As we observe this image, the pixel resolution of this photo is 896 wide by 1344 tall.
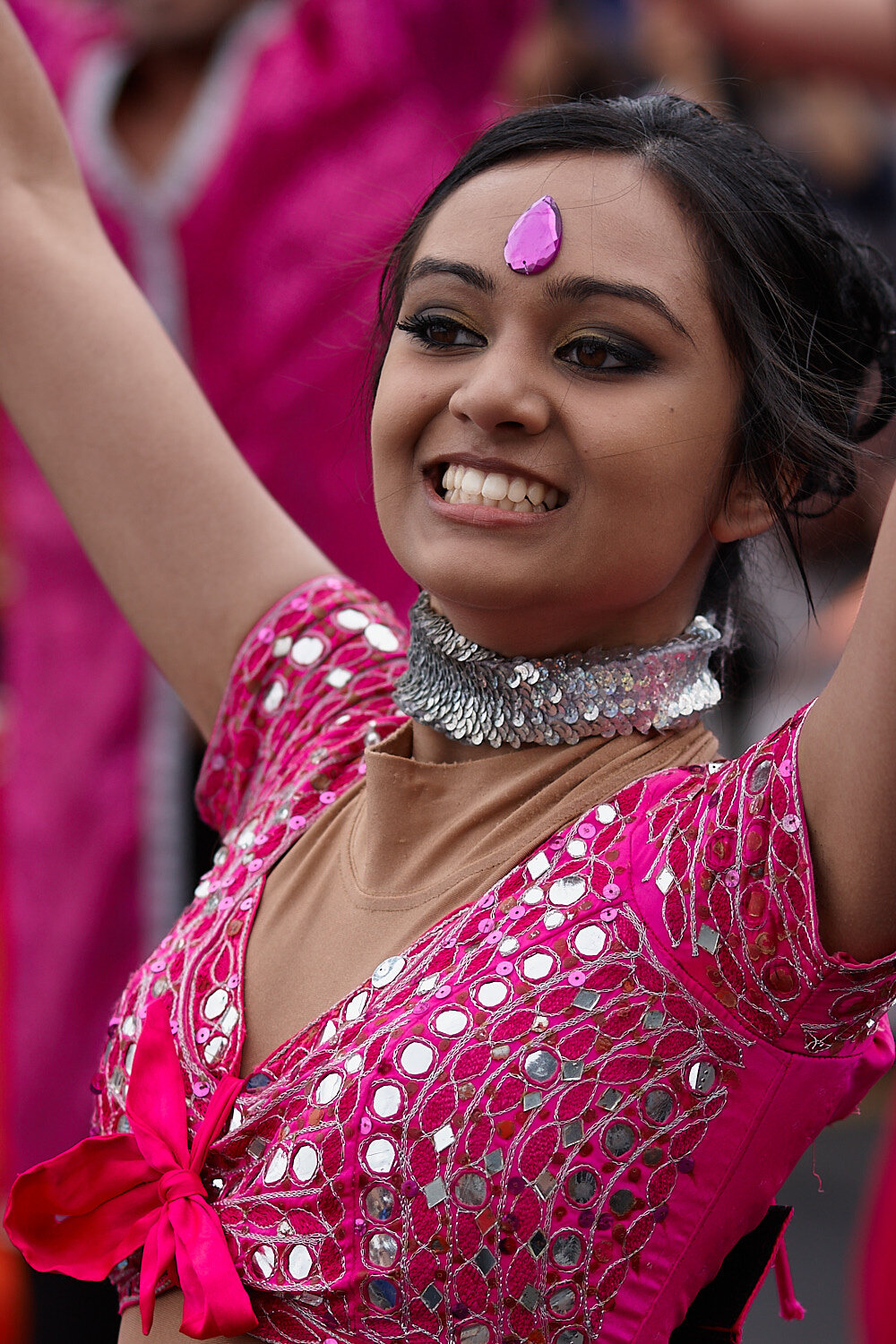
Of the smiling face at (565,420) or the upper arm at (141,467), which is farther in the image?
the upper arm at (141,467)

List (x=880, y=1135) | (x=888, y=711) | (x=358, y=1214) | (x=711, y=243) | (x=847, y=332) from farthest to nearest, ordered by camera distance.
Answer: (x=880, y=1135) < (x=847, y=332) < (x=711, y=243) < (x=358, y=1214) < (x=888, y=711)

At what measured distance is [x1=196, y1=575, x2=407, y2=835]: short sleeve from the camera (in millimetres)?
1525

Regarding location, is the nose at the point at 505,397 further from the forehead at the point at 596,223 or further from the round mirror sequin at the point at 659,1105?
the round mirror sequin at the point at 659,1105

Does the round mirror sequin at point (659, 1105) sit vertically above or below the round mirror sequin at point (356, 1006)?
below

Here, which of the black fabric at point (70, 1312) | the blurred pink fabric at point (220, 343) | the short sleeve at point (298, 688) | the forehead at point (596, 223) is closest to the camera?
the forehead at point (596, 223)

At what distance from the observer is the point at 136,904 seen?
105 inches

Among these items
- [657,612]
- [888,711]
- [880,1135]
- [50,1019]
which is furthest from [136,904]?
[880,1135]

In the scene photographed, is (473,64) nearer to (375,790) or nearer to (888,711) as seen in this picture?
(375,790)

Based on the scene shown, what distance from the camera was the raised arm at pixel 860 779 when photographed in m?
1.01

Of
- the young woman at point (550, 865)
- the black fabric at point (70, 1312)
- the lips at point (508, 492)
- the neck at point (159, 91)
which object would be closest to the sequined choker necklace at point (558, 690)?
the young woman at point (550, 865)

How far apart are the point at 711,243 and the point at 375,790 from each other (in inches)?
19.4

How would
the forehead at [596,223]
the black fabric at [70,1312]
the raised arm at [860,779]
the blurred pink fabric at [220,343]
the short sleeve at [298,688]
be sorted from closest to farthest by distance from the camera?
the raised arm at [860,779]
the forehead at [596,223]
the short sleeve at [298,688]
the black fabric at [70,1312]
the blurred pink fabric at [220,343]

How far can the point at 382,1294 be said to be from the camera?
1.12 metres

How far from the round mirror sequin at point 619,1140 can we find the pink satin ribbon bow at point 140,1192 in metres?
0.30
